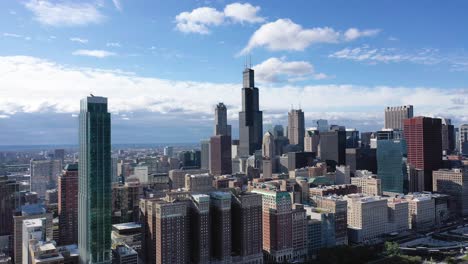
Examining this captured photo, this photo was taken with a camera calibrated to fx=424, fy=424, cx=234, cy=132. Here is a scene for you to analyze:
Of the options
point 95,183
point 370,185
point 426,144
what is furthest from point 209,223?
point 426,144

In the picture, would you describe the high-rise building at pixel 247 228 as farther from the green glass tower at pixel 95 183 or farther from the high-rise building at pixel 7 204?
the high-rise building at pixel 7 204

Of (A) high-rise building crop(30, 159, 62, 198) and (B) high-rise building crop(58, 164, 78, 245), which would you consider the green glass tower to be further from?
(A) high-rise building crop(30, 159, 62, 198)

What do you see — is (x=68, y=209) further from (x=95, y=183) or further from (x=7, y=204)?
(x=95, y=183)

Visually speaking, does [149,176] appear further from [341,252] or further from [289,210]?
[341,252]

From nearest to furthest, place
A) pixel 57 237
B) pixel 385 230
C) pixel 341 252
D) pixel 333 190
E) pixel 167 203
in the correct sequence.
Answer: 1. pixel 167 203
2. pixel 341 252
3. pixel 57 237
4. pixel 385 230
5. pixel 333 190

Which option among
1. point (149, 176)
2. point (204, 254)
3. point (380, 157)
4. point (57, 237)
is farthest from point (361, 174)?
point (57, 237)

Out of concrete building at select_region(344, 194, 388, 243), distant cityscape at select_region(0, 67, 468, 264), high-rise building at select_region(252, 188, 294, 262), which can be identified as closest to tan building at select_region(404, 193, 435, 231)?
distant cityscape at select_region(0, 67, 468, 264)
